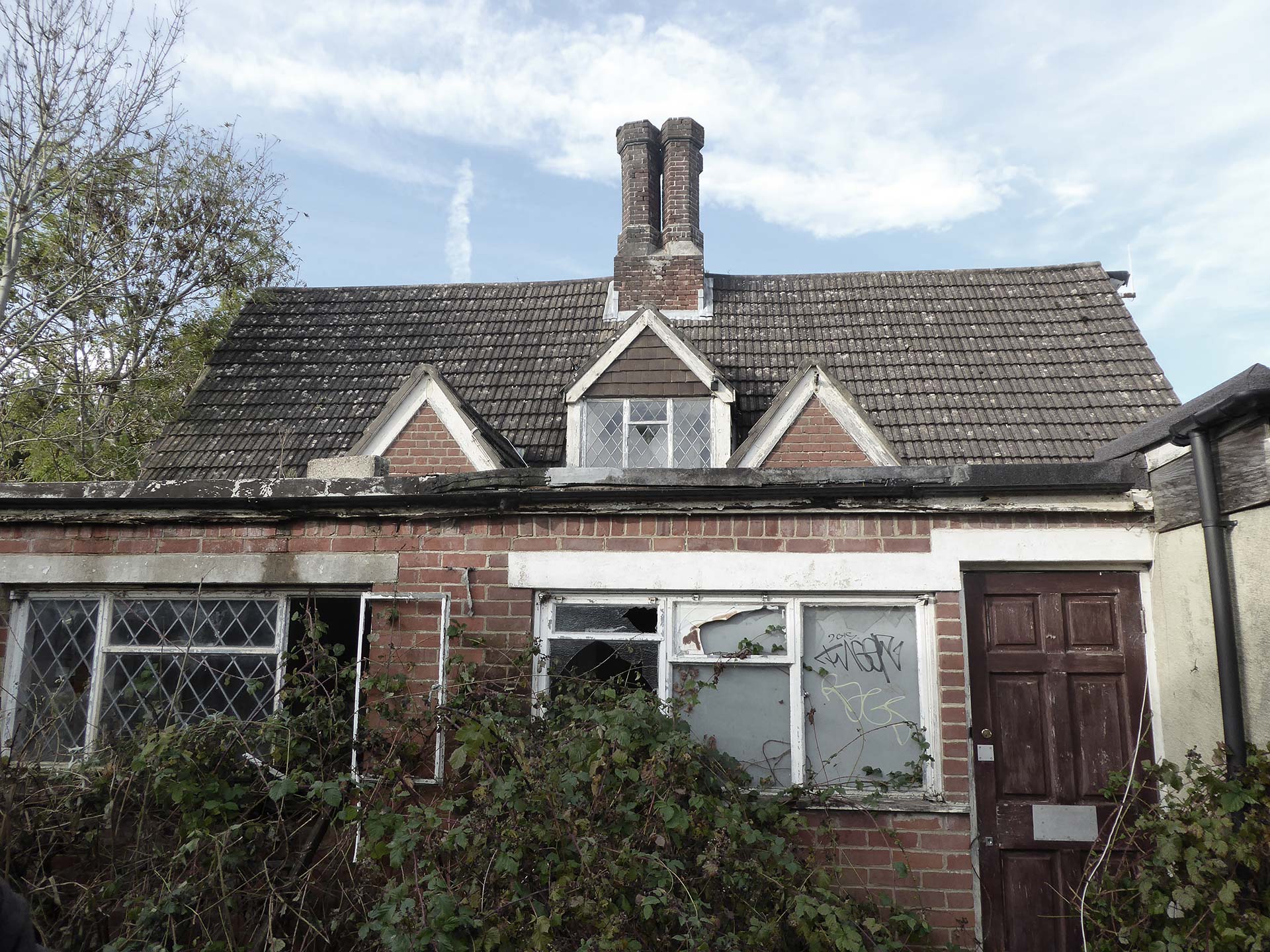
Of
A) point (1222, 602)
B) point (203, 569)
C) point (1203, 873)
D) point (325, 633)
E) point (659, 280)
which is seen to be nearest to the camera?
point (1203, 873)

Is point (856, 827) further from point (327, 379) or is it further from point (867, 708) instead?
point (327, 379)

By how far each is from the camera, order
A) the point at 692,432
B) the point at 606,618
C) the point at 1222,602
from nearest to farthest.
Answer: the point at 1222,602, the point at 606,618, the point at 692,432

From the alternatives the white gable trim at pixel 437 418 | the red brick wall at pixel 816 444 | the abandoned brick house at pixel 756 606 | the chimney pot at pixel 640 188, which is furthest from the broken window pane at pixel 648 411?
the abandoned brick house at pixel 756 606

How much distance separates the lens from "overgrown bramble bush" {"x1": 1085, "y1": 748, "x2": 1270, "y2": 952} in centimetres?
381

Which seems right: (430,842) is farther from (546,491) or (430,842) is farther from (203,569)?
(203,569)

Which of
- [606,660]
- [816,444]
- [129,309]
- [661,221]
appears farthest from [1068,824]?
[129,309]

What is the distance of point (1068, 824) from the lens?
16.5 feet

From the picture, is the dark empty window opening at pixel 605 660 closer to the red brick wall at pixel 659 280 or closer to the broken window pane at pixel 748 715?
the broken window pane at pixel 748 715

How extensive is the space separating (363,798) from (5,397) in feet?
48.7

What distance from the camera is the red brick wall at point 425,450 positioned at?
10.4 metres

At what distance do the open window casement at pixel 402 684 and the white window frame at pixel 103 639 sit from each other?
1.62 feet

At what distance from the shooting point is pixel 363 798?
462 cm

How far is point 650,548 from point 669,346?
6.24 meters

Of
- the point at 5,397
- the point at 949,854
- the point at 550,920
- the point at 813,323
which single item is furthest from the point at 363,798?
the point at 5,397
